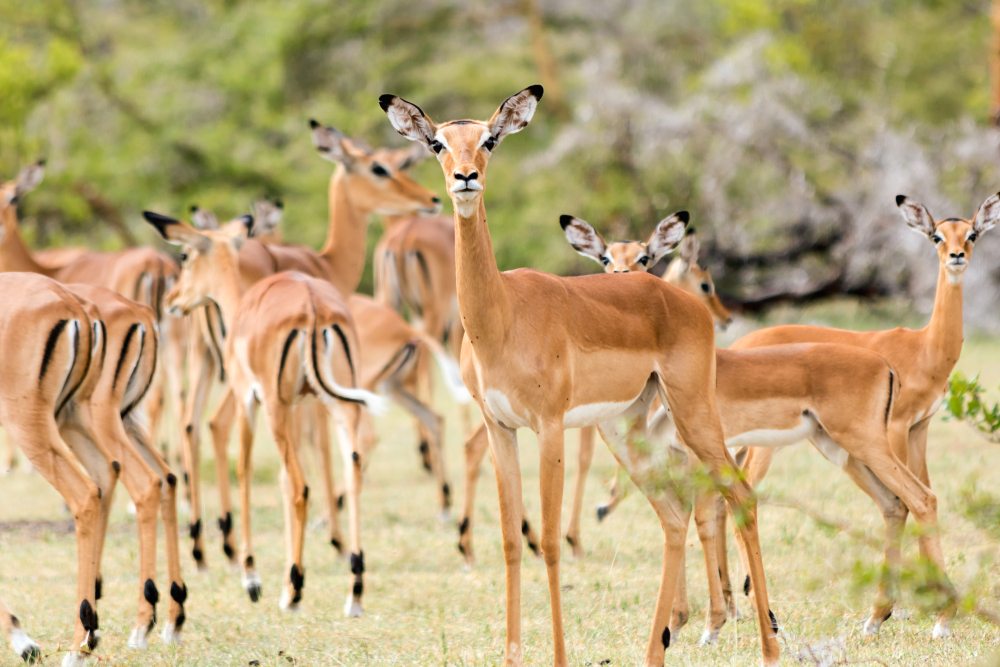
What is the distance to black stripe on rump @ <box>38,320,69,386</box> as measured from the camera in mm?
4066

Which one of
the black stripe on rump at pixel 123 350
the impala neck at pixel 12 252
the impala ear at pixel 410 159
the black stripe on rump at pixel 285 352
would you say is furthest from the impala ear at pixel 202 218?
the black stripe on rump at pixel 123 350

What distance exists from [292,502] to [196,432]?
186 centimetres

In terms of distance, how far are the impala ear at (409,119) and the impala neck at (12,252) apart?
16.9 ft

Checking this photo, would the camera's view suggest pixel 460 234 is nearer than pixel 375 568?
Yes

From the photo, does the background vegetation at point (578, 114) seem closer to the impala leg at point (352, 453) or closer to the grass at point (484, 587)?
the grass at point (484, 587)

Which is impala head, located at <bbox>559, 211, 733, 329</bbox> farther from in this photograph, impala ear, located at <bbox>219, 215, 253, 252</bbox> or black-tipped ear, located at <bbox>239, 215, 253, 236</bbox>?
black-tipped ear, located at <bbox>239, 215, 253, 236</bbox>

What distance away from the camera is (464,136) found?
3541mm

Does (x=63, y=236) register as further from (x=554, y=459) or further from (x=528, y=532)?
(x=554, y=459)

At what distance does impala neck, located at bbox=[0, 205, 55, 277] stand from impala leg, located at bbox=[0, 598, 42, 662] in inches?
179

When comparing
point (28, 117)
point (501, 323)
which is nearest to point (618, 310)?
point (501, 323)

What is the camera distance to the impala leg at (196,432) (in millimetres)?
5805

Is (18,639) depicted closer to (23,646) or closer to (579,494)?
(23,646)

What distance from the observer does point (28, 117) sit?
51.2 feet

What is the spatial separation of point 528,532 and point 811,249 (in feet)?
31.5
